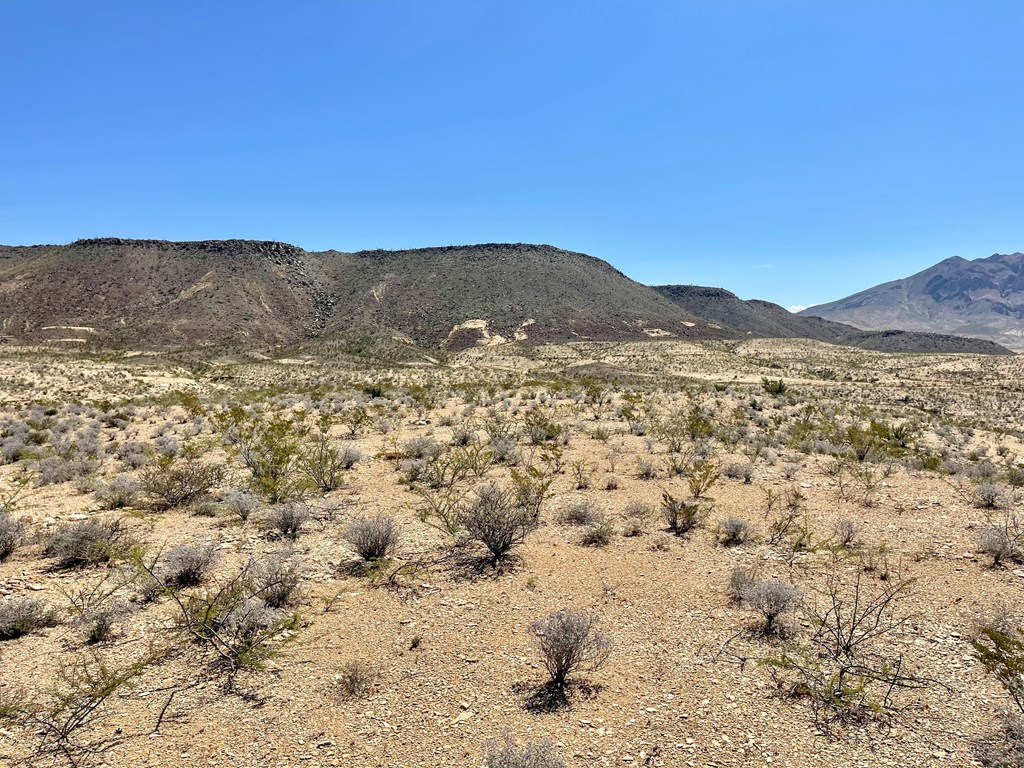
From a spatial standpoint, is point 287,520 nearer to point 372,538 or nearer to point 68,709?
point 372,538

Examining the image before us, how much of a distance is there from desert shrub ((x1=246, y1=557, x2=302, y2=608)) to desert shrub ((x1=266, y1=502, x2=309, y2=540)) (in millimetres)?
1317

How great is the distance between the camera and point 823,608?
6.00 meters

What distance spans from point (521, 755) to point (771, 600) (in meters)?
3.43

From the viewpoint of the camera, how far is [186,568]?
6539 mm

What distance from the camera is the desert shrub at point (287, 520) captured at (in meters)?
8.22

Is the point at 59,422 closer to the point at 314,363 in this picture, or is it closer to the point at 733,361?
the point at 314,363

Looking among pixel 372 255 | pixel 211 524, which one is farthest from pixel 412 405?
pixel 372 255

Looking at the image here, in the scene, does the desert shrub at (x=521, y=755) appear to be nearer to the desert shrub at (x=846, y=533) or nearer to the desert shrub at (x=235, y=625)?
the desert shrub at (x=235, y=625)

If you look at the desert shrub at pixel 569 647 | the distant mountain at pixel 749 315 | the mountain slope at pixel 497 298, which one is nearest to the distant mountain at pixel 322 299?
the mountain slope at pixel 497 298

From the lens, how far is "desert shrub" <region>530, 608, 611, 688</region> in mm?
4777

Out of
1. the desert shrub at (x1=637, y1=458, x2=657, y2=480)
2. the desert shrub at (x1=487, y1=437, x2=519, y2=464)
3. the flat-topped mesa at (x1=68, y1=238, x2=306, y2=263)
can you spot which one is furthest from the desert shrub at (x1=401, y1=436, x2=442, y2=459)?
the flat-topped mesa at (x1=68, y1=238, x2=306, y2=263)

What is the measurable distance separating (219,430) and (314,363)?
40865 millimetres

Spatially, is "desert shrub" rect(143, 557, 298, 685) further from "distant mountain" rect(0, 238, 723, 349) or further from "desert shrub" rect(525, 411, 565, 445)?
"distant mountain" rect(0, 238, 723, 349)

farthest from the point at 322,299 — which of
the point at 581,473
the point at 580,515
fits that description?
the point at 580,515
